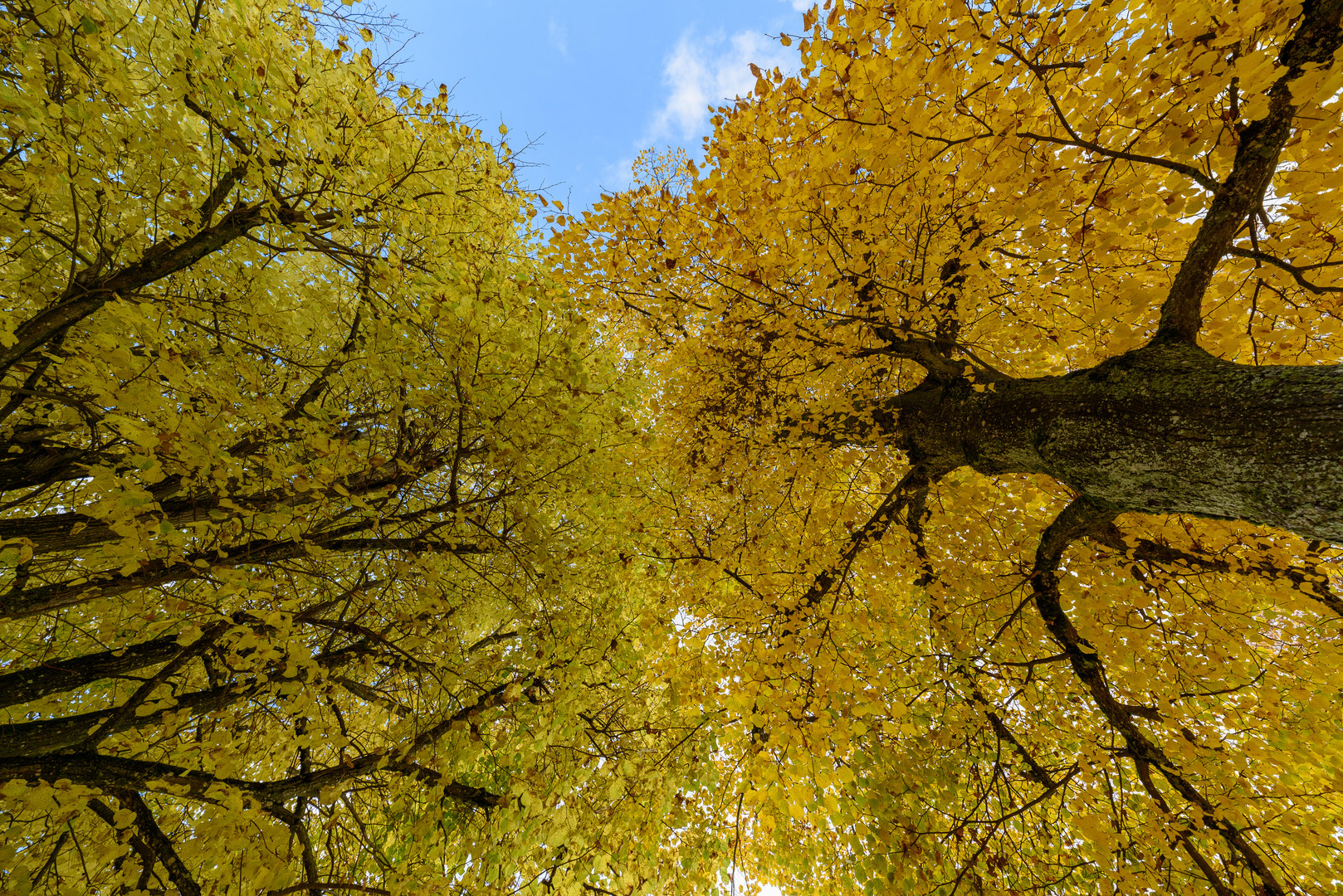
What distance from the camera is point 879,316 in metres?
4.21

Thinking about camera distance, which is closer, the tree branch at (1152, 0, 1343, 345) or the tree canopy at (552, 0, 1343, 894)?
the tree branch at (1152, 0, 1343, 345)

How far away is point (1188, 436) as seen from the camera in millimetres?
2158

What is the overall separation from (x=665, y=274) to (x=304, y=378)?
4.65m

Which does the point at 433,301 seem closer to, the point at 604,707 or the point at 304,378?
the point at 304,378

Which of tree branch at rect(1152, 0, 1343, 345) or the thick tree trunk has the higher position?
tree branch at rect(1152, 0, 1343, 345)

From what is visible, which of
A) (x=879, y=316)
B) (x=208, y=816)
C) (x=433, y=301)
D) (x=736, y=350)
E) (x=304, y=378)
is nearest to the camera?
(x=208, y=816)

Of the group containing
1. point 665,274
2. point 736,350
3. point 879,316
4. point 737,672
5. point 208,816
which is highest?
point 665,274

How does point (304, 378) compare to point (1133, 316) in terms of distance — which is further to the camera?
point (304, 378)

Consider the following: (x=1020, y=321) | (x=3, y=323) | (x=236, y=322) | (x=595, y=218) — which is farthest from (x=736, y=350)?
(x=3, y=323)

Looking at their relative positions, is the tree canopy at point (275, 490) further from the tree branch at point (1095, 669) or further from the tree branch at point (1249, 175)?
the tree branch at point (1249, 175)

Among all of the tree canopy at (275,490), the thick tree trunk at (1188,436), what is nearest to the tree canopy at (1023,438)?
the thick tree trunk at (1188,436)

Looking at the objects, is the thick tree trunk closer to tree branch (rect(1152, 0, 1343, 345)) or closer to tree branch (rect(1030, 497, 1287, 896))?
tree branch (rect(1152, 0, 1343, 345))

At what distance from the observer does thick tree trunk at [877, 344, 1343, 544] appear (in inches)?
69.9

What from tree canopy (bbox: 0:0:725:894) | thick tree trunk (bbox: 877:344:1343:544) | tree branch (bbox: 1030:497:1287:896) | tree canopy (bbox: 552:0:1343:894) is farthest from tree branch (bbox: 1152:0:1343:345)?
tree canopy (bbox: 0:0:725:894)
